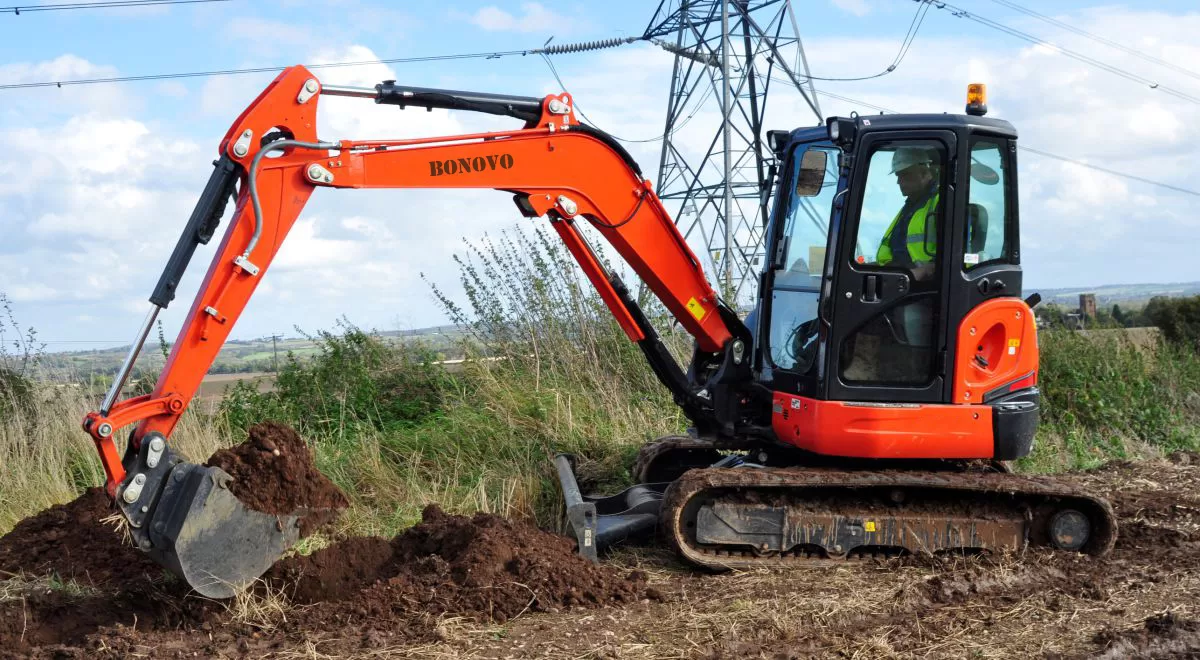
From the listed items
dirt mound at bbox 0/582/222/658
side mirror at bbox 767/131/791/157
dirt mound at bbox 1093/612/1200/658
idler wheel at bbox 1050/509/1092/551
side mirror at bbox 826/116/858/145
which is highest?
side mirror at bbox 767/131/791/157

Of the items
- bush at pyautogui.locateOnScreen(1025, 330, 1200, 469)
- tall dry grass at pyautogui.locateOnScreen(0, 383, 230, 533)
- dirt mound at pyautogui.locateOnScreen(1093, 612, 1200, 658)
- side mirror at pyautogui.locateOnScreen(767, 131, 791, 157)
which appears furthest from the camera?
bush at pyautogui.locateOnScreen(1025, 330, 1200, 469)

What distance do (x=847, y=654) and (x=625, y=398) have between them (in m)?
5.41

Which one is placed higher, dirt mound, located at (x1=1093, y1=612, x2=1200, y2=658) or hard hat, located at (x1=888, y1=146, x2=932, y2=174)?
hard hat, located at (x1=888, y1=146, x2=932, y2=174)

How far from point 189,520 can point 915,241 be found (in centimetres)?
398

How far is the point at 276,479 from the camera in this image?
5.25 m

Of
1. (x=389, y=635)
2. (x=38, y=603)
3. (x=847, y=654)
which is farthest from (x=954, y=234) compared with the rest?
(x=38, y=603)

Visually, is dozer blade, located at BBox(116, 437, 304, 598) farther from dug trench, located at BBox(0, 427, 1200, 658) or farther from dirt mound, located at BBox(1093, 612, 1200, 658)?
dirt mound, located at BBox(1093, 612, 1200, 658)

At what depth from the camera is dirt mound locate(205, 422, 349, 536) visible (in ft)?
17.0

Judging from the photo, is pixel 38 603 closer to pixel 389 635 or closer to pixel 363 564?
pixel 363 564

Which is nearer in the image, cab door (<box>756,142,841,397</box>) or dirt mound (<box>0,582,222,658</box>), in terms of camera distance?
dirt mound (<box>0,582,222,658</box>)

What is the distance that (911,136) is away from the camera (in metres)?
6.00

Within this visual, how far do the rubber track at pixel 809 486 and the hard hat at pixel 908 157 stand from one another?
1.70m

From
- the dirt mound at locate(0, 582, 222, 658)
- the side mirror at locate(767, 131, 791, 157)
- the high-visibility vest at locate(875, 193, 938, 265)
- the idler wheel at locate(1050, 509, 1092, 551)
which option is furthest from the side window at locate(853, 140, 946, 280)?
the dirt mound at locate(0, 582, 222, 658)

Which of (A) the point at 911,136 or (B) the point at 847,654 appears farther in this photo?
(A) the point at 911,136
